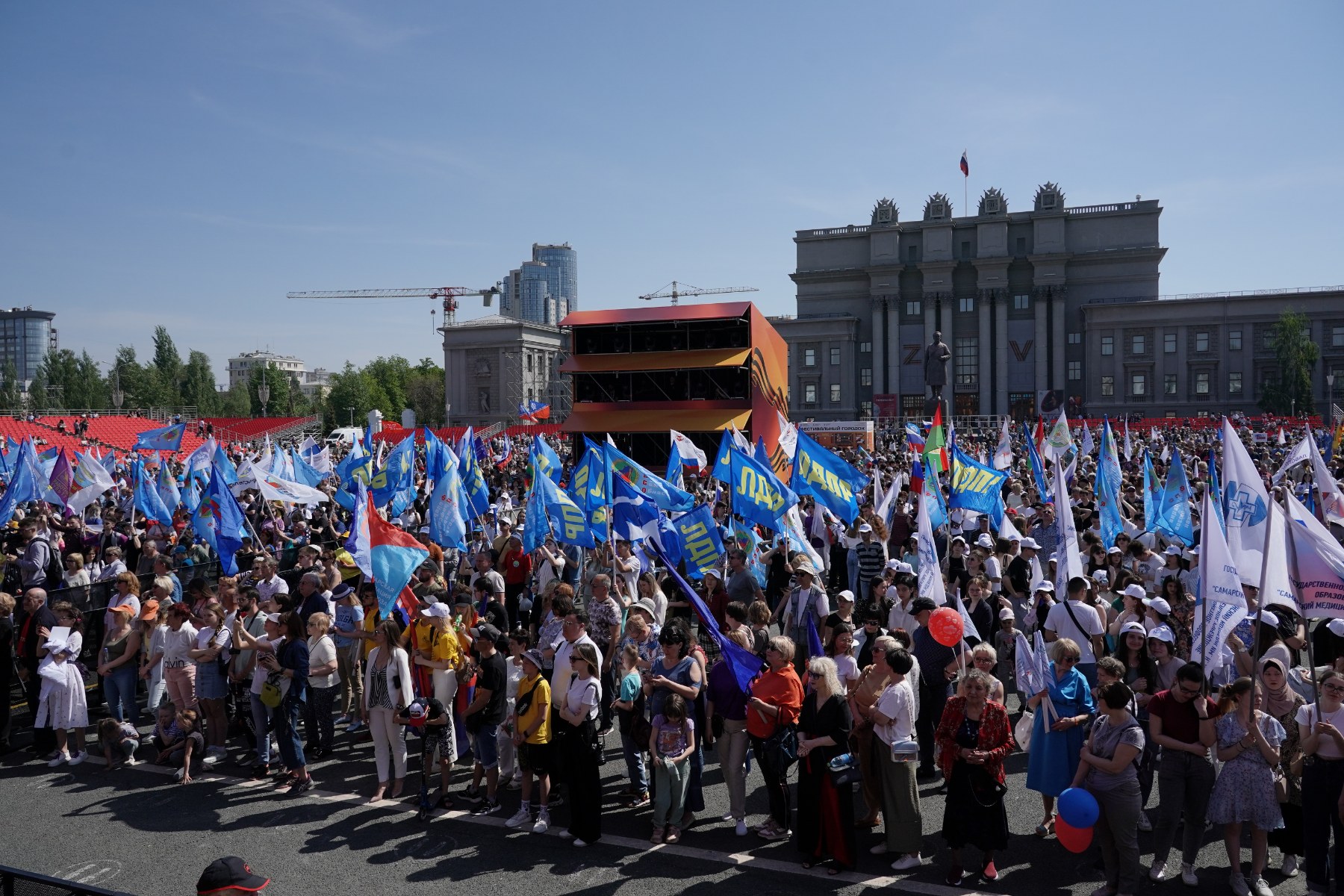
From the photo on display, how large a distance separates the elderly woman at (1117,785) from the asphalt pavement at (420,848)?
302 mm

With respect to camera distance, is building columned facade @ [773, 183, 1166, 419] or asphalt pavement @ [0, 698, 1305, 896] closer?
asphalt pavement @ [0, 698, 1305, 896]

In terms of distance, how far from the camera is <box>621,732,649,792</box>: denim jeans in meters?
8.56

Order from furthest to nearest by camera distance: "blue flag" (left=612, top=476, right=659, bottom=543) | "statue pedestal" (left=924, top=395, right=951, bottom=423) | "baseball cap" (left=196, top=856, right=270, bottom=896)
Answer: "statue pedestal" (left=924, top=395, right=951, bottom=423) < "blue flag" (left=612, top=476, right=659, bottom=543) < "baseball cap" (left=196, top=856, right=270, bottom=896)

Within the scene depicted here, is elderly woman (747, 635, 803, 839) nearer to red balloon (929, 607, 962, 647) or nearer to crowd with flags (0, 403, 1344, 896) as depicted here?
crowd with flags (0, 403, 1344, 896)

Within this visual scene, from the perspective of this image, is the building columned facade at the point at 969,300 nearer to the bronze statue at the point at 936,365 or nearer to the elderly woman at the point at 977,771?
the bronze statue at the point at 936,365

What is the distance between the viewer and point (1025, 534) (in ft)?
52.2

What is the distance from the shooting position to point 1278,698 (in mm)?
7180

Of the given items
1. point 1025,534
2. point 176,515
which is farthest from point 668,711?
point 176,515

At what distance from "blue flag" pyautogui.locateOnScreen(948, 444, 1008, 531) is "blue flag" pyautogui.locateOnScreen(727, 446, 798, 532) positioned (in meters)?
4.01

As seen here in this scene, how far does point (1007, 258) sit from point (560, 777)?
78.0 meters

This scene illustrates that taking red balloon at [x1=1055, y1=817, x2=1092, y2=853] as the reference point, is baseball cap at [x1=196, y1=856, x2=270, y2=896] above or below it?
above

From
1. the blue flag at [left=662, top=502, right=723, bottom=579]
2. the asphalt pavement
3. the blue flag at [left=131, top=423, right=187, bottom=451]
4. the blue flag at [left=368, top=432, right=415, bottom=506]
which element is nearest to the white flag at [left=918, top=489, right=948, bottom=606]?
the asphalt pavement

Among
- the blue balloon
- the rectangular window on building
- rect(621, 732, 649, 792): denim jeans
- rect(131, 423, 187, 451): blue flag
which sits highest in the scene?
the rectangular window on building

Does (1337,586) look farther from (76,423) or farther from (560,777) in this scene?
(76,423)
